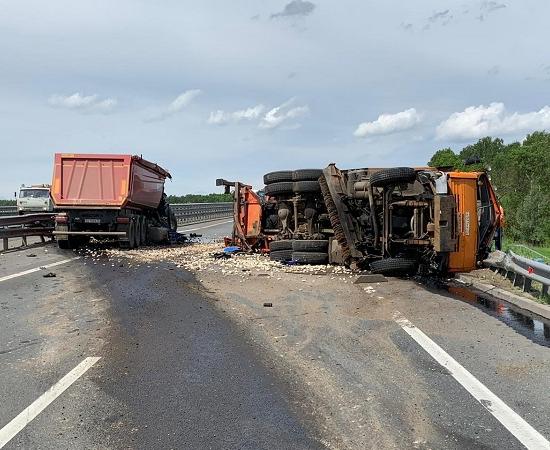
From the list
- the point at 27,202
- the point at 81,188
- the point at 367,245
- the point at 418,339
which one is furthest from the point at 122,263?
the point at 27,202

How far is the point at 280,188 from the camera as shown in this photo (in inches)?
519

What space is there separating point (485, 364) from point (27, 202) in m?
29.0

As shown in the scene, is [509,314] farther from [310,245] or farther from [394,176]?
[310,245]

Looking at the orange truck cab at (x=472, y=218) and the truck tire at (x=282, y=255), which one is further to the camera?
the truck tire at (x=282, y=255)

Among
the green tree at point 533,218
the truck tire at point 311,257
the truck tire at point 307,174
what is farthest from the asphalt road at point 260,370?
the green tree at point 533,218

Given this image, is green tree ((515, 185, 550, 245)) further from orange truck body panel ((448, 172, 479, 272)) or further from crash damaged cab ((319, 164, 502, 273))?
orange truck body panel ((448, 172, 479, 272))

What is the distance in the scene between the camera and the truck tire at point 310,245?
12.5 meters

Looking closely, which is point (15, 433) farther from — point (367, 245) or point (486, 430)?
point (367, 245)

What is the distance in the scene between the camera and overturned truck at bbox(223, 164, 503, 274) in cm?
1064

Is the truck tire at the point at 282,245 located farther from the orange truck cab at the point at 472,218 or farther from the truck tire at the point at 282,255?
the orange truck cab at the point at 472,218

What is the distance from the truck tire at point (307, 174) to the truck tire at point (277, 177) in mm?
228

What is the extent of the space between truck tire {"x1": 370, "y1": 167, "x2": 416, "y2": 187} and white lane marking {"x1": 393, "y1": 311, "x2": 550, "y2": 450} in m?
4.75

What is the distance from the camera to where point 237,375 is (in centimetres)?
503

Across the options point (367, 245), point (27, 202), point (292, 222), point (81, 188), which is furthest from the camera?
point (27, 202)
